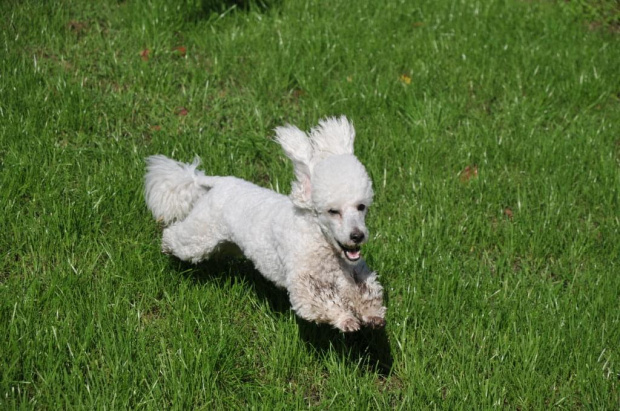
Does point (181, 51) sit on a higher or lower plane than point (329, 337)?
higher

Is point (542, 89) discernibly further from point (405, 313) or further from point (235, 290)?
point (235, 290)

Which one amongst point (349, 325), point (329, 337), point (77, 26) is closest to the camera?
point (349, 325)

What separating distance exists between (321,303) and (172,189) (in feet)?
5.60

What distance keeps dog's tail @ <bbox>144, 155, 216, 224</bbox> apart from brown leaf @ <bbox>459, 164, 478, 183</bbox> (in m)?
2.33

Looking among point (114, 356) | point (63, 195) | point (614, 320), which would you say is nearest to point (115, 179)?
point (63, 195)

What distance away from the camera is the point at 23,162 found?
17.8 ft

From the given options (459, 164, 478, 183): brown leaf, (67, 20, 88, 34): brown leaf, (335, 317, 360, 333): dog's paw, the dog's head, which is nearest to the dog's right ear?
the dog's head

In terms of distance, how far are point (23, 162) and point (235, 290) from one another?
2.03m

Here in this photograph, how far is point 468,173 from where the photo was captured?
6.28 m

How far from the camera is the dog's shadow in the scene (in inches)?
175

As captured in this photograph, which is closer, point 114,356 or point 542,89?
point 114,356

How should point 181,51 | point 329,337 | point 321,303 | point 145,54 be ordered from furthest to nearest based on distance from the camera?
point 181,51
point 145,54
point 329,337
point 321,303

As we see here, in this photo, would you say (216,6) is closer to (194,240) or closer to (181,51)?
(181,51)

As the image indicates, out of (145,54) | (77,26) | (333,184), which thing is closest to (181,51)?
(145,54)
